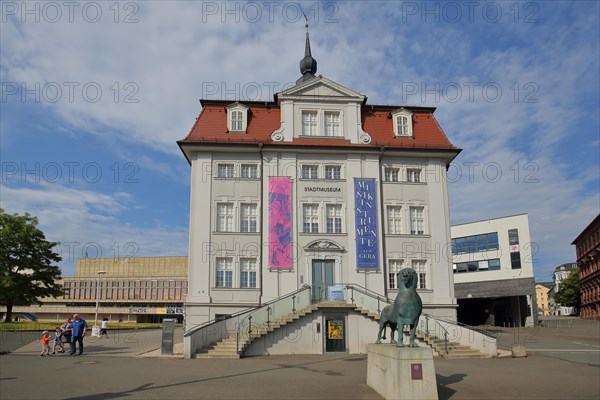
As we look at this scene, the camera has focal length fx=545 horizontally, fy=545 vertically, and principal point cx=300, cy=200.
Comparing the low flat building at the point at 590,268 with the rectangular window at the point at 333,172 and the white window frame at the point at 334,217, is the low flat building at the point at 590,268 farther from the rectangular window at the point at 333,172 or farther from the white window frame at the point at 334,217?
the rectangular window at the point at 333,172

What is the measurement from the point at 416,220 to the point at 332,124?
7.69 m

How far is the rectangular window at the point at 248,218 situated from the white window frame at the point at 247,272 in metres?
1.76

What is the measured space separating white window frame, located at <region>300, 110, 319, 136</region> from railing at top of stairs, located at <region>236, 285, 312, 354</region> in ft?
32.2

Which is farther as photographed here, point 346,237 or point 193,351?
point 346,237

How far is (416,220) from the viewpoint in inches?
1280

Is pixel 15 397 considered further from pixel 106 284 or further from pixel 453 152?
pixel 106 284

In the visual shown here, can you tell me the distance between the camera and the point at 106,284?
116 meters

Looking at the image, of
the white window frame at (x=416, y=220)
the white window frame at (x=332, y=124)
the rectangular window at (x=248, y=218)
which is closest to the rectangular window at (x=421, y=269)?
the white window frame at (x=416, y=220)

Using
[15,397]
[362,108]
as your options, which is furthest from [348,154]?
[15,397]

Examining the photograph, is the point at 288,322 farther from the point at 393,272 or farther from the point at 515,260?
the point at 515,260

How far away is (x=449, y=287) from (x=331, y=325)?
837cm

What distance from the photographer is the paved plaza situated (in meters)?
13.5

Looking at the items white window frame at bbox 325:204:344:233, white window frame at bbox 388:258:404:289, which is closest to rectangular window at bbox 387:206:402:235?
white window frame at bbox 388:258:404:289

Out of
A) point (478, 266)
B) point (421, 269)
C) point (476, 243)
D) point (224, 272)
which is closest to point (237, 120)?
point (224, 272)
